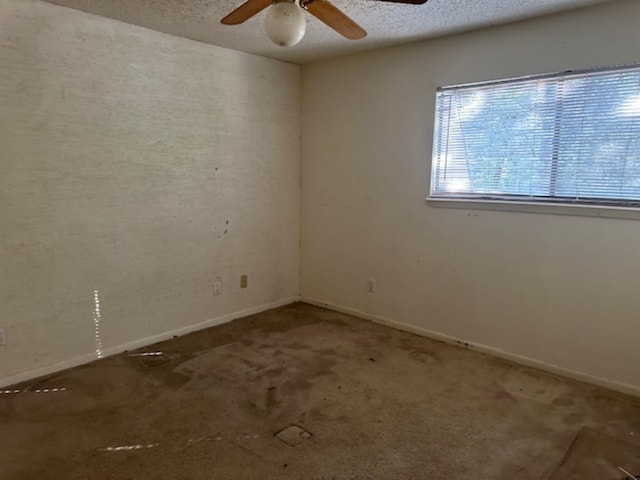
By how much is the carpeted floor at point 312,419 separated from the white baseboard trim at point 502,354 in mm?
78

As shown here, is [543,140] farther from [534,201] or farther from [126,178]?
[126,178]

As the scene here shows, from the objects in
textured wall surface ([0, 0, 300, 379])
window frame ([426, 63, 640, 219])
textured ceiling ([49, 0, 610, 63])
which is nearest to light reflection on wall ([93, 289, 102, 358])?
textured wall surface ([0, 0, 300, 379])

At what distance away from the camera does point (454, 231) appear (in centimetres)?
344

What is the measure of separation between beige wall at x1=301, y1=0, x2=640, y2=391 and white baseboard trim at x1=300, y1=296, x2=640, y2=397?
4cm

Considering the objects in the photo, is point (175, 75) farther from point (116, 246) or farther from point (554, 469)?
point (554, 469)

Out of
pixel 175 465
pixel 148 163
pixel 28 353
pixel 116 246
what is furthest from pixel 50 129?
pixel 175 465

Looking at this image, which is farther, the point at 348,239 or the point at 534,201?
the point at 348,239

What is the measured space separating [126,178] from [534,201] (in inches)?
114

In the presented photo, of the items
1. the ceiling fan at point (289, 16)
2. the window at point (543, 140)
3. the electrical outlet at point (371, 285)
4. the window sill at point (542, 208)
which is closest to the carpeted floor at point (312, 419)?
the electrical outlet at point (371, 285)

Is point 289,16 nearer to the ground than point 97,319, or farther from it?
farther from it

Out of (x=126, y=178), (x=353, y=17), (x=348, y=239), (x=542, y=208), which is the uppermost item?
(x=353, y=17)

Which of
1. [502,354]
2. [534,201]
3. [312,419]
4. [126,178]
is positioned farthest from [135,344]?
[534,201]

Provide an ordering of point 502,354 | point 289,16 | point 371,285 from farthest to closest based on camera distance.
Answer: point 371,285 < point 502,354 < point 289,16

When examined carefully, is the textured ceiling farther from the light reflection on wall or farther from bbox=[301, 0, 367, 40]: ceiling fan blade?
the light reflection on wall
